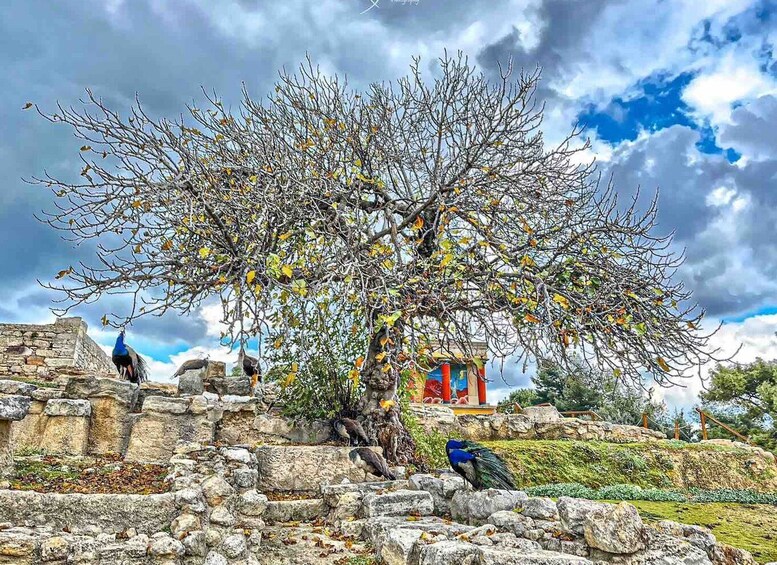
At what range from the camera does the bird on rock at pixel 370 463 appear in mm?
6949

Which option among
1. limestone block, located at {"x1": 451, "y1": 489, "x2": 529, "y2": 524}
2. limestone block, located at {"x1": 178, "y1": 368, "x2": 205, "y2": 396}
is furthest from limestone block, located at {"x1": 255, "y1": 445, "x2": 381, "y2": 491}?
limestone block, located at {"x1": 178, "y1": 368, "x2": 205, "y2": 396}

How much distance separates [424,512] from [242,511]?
1.91m

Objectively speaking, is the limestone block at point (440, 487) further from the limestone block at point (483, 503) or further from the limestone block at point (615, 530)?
the limestone block at point (615, 530)

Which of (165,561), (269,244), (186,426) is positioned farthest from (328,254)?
(165,561)

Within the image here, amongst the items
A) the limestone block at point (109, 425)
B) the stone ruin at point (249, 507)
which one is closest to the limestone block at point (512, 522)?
the stone ruin at point (249, 507)

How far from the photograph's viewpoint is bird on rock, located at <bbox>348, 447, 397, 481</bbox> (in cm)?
695

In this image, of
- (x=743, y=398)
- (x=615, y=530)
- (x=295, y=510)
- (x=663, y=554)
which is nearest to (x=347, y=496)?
(x=295, y=510)

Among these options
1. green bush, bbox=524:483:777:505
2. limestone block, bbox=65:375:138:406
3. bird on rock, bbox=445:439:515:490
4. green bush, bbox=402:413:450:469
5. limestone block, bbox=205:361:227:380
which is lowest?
green bush, bbox=524:483:777:505

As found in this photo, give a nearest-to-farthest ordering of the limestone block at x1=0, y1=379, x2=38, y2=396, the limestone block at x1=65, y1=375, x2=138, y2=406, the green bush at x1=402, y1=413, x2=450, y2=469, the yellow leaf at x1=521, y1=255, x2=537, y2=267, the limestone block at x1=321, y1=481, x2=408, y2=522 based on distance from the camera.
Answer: the limestone block at x1=321, y1=481, x2=408, y2=522
the limestone block at x1=0, y1=379, x2=38, y2=396
the limestone block at x1=65, y1=375, x2=138, y2=406
the yellow leaf at x1=521, y1=255, x2=537, y2=267
the green bush at x1=402, y1=413, x2=450, y2=469

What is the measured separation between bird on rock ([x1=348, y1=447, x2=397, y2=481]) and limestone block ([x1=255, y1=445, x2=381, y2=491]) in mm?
65

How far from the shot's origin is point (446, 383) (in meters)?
21.6

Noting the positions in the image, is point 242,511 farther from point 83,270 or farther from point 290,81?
point 290,81

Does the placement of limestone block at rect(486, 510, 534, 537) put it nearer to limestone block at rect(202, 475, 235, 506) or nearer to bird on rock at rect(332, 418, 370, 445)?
limestone block at rect(202, 475, 235, 506)

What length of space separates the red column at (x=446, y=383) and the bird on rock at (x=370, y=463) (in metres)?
14.3
